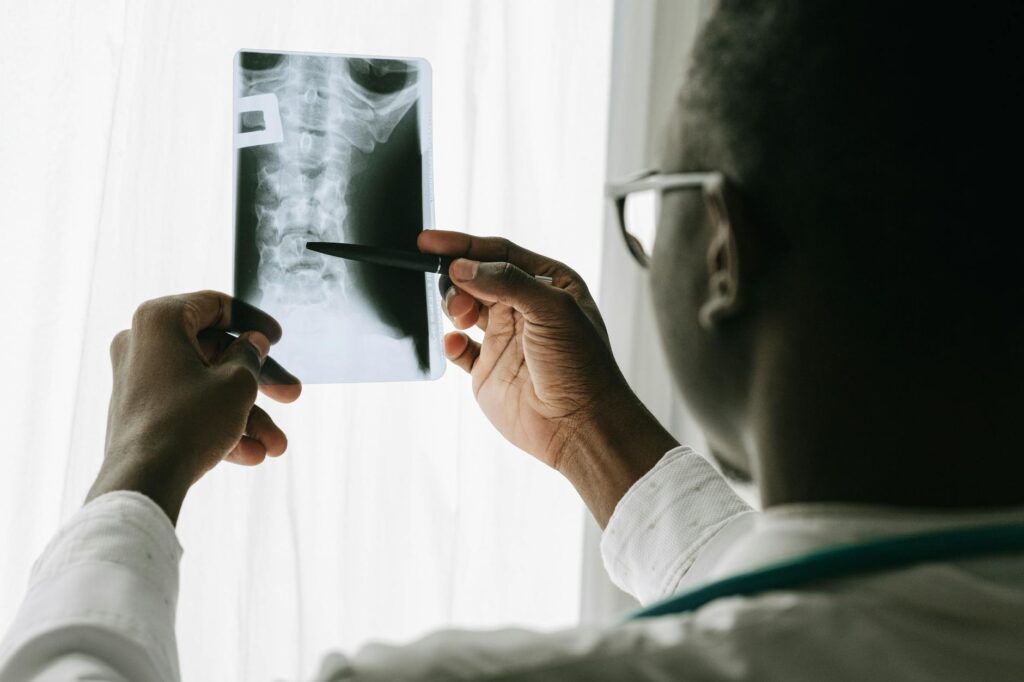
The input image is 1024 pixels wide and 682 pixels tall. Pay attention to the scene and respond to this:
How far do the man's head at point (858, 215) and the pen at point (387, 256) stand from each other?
0.45m

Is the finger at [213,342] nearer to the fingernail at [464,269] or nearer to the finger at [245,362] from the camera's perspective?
the finger at [245,362]

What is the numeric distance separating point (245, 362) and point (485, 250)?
28cm

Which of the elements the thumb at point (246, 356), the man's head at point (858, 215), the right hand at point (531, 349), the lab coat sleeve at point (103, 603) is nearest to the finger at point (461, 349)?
the right hand at point (531, 349)

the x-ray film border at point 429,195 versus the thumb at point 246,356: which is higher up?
the x-ray film border at point 429,195

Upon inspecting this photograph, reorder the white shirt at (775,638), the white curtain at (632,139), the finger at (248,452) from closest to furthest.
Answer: the white shirt at (775,638) < the finger at (248,452) < the white curtain at (632,139)

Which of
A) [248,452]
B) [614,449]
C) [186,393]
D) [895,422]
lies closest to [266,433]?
[248,452]

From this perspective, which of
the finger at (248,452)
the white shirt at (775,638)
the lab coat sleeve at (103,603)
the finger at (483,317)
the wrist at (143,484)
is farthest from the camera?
the finger at (483,317)

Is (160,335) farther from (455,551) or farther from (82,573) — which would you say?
(455,551)

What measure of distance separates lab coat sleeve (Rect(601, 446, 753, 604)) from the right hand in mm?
88

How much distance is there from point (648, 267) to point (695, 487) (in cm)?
37

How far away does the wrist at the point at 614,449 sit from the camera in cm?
98

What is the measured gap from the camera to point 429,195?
1.00 meters

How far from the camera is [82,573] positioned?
0.62 meters

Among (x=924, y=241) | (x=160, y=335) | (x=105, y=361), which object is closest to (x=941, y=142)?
(x=924, y=241)
